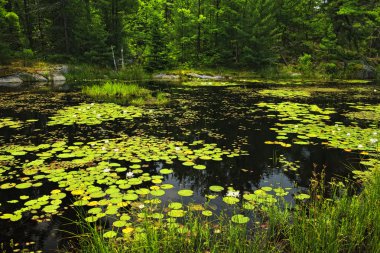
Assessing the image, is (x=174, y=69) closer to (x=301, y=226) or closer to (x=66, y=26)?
(x=66, y=26)

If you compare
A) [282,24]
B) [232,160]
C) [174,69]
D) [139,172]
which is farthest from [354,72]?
[139,172]

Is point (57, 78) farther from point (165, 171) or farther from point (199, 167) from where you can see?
point (199, 167)

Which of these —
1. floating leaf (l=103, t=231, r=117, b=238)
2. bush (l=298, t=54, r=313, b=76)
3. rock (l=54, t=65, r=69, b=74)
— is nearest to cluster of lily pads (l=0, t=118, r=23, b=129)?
floating leaf (l=103, t=231, r=117, b=238)

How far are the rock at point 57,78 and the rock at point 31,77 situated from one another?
1.59 ft

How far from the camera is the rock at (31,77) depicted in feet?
70.7

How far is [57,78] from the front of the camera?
22.8 metres

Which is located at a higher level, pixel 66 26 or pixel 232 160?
pixel 66 26

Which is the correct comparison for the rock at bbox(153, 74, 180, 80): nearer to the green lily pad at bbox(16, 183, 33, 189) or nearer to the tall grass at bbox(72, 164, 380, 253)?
the green lily pad at bbox(16, 183, 33, 189)

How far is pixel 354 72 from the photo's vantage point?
26406 mm

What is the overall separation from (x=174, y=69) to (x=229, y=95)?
1343 centimetres

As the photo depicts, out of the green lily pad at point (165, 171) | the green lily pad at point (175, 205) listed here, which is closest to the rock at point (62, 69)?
the green lily pad at point (165, 171)

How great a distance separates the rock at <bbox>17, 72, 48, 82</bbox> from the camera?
21.5m

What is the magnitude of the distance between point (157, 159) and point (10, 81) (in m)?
19.4

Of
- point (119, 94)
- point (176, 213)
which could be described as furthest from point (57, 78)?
point (176, 213)
